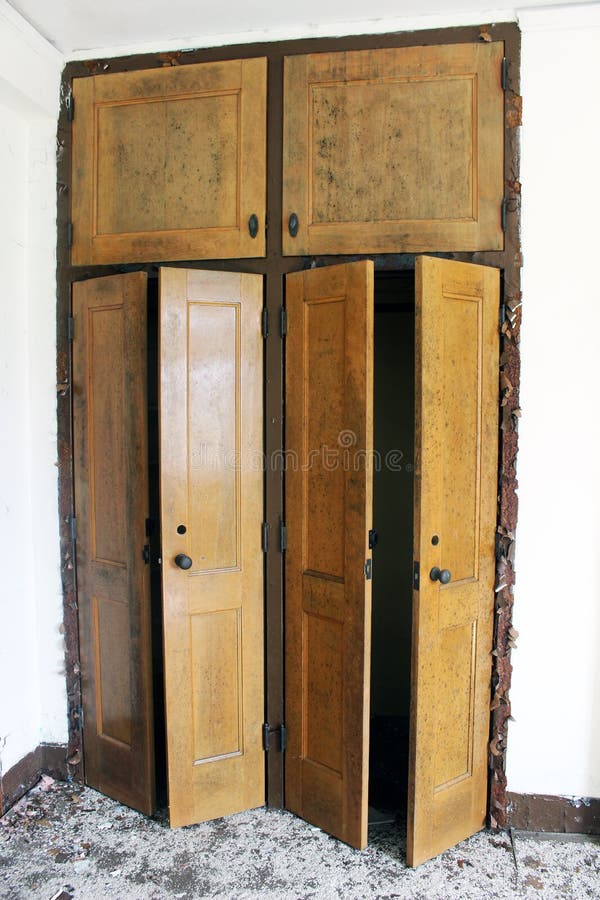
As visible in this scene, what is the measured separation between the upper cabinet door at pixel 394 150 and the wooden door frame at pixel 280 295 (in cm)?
4

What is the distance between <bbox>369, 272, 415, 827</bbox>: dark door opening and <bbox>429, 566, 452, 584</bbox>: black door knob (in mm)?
1239

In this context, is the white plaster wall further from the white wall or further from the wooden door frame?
the white wall

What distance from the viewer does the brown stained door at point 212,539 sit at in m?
2.57

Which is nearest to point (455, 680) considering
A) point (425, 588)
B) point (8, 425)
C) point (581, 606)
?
point (425, 588)

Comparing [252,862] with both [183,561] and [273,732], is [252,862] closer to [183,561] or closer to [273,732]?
[273,732]

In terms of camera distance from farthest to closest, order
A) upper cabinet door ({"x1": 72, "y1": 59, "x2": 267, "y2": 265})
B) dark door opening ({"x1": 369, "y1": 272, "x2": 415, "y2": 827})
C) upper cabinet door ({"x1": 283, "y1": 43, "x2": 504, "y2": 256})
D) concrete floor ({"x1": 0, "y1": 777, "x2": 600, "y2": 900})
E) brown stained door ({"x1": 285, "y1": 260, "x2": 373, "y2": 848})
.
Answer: dark door opening ({"x1": 369, "y1": 272, "x2": 415, "y2": 827}) < upper cabinet door ({"x1": 72, "y1": 59, "x2": 267, "y2": 265}) < upper cabinet door ({"x1": 283, "y1": 43, "x2": 504, "y2": 256}) < brown stained door ({"x1": 285, "y1": 260, "x2": 373, "y2": 848}) < concrete floor ({"x1": 0, "y1": 777, "x2": 600, "y2": 900})

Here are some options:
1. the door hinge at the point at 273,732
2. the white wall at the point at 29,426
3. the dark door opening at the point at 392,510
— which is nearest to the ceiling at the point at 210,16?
the white wall at the point at 29,426

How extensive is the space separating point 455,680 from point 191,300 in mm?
1834

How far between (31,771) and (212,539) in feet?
4.75

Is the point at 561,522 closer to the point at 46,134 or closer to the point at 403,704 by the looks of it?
the point at 403,704

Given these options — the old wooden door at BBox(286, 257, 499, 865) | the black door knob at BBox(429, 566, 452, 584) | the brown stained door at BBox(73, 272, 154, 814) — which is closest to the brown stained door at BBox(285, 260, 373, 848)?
the old wooden door at BBox(286, 257, 499, 865)

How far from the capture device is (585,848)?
2.58 m

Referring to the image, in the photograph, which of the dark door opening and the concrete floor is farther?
the dark door opening

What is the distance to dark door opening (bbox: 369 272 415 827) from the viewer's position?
3650mm
